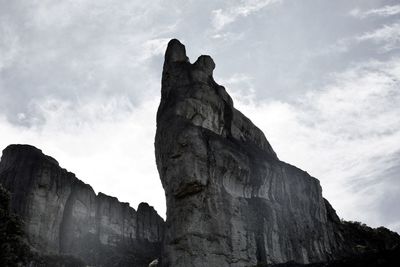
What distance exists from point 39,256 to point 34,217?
32.7 ft

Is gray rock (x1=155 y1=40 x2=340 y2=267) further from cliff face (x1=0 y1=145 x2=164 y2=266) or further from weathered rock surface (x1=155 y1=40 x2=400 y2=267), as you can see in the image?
cliff face (x1=0 y1=145 x2=164 y2=266)

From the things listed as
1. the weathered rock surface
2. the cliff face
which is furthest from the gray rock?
the cliff face

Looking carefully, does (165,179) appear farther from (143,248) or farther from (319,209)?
(143,248)

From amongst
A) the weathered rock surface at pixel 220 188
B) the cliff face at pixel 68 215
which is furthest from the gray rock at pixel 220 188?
the cliff face at pixel 68 215

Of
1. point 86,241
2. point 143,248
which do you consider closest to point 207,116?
point 86,241

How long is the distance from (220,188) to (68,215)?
3230cm

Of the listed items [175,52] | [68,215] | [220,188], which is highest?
[175,52]

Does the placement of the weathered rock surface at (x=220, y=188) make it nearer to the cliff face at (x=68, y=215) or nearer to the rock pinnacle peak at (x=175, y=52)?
the rock pinnacle peak at (x=175, y=52)

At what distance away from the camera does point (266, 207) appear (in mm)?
49469

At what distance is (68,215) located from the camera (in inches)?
2746

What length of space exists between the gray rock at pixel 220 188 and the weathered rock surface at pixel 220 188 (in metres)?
0.08

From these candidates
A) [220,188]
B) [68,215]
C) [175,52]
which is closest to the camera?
[220,188]

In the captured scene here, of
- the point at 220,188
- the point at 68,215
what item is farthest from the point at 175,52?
the point at 68,215

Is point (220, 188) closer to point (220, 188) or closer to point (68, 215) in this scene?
point (220, 188)
